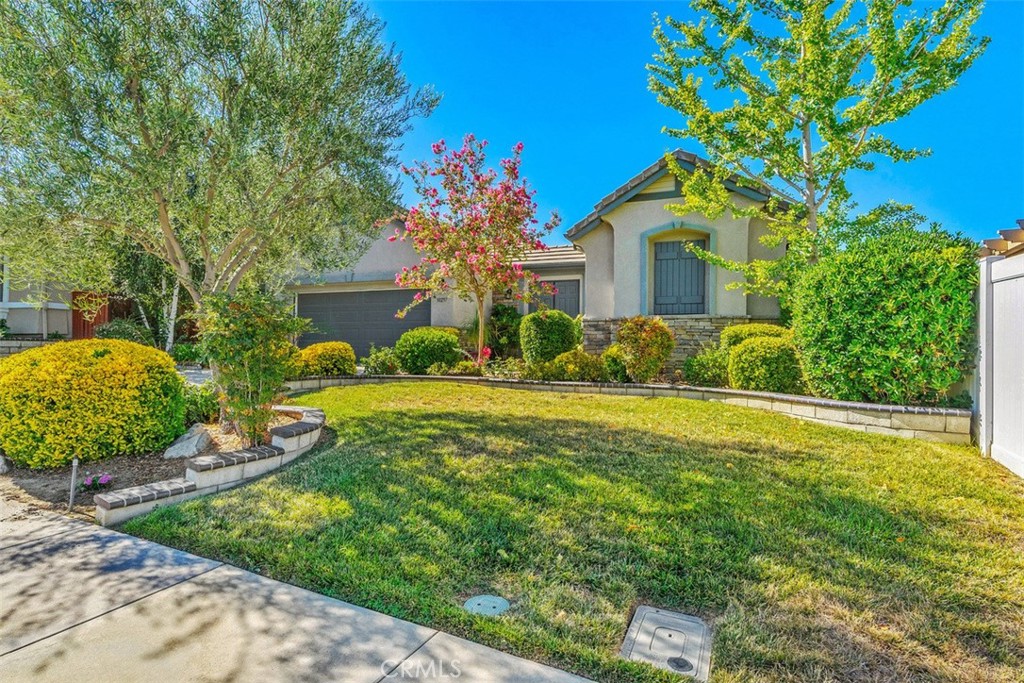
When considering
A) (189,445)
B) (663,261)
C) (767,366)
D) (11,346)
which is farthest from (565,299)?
(11,346)

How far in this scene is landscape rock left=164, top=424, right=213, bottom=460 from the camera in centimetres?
598

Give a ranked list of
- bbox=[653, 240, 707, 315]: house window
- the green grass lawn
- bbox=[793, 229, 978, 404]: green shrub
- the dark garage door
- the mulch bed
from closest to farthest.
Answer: the green grass lawn < the mulch bed < bbox=[793, 229, 978, 404]: green shrub < bbox=[653, 240, 707, 315]: house window < the dark garage door

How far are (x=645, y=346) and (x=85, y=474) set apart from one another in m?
8.34

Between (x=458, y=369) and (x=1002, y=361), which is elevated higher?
(x=1002, y=361)

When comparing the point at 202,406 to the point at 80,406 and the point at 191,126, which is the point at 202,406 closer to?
the point at 80,406

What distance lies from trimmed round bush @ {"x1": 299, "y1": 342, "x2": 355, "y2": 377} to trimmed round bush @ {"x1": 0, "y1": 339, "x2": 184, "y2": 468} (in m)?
5.20

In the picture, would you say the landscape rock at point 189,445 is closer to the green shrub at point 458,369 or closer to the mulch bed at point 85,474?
the mulch bed at point 85,474

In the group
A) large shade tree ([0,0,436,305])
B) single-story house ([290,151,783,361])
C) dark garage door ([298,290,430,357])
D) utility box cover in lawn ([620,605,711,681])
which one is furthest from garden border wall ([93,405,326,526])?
dark garage door ([298,290,430,357])

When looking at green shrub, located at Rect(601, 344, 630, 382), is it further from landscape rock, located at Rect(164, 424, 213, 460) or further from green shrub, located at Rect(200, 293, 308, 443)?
landscape rock, located at Rect(164, 424, 213, 460)

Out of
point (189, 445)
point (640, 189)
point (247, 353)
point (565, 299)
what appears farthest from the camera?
point (565, 299)

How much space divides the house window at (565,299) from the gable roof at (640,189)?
2.80m

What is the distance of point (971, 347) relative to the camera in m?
5.98

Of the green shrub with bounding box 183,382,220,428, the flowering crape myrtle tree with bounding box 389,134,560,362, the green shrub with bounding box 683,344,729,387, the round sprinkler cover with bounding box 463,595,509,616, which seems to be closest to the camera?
the round sprinkler cover with bounding box 463,595,509,616

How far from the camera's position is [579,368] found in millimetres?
10500
